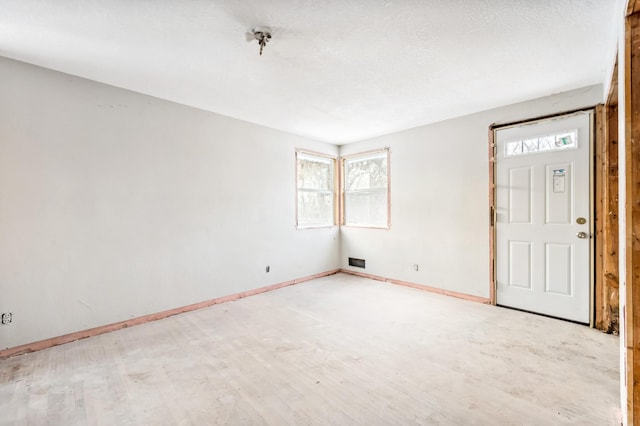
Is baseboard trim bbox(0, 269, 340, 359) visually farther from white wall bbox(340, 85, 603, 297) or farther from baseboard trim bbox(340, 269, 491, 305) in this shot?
white wall bbox(340, 85, 603, 297)

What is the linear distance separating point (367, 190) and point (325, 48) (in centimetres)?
317

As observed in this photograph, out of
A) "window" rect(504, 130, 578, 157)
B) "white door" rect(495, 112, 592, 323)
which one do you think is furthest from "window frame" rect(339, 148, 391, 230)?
"window" rect(504, 130, 578, 157)

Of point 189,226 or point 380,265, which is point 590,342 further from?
point 189,226

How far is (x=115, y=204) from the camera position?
3.02 m

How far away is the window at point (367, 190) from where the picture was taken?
197 inches

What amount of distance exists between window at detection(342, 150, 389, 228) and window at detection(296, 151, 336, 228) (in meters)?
0.30

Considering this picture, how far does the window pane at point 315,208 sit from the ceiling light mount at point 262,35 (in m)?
3.02

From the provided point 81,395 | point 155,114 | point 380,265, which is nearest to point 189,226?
point 155,114

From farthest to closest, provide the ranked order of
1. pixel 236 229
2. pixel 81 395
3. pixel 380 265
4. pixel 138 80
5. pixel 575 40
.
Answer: pixel 380 265, pixel 236 229, pixel 138 80, pixel 575 40, pixel 81 395

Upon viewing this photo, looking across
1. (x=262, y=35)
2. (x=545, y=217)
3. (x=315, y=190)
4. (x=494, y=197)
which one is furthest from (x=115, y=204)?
(x=545, y=217)

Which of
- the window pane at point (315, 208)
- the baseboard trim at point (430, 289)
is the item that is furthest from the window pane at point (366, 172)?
the baseboard trim at point (430, 289)

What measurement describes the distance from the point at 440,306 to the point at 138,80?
4250 millimetres

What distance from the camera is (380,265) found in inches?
195

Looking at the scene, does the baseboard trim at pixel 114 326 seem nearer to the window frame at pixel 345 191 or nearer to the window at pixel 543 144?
the window frame at pixel 345 191
